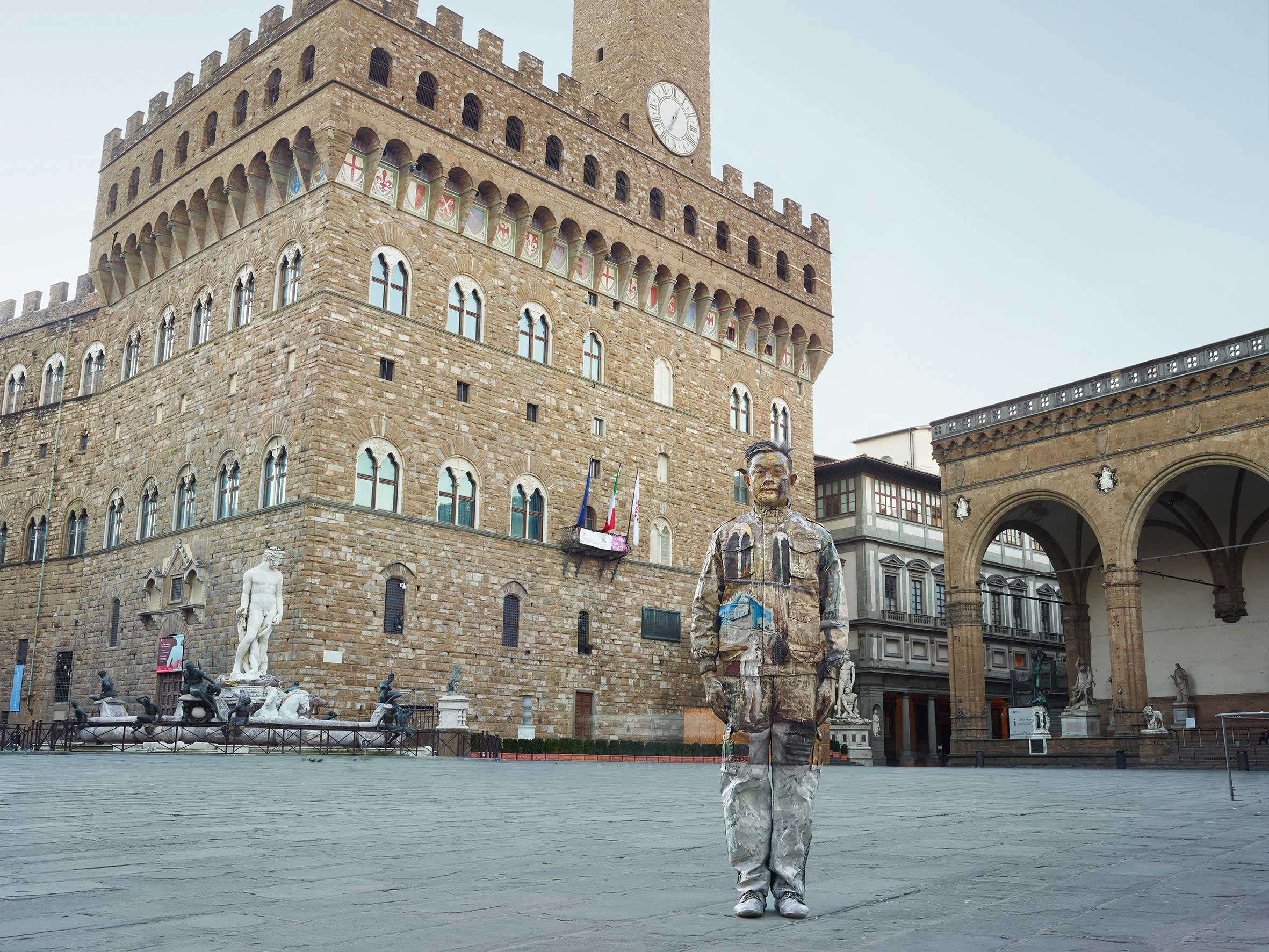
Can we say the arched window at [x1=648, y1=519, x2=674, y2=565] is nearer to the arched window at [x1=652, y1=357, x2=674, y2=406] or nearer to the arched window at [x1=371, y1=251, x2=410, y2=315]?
the arched window at [x1=652, y1=357, x2=674, y2=406]

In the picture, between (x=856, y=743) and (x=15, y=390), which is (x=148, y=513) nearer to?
(x=15, y=390)

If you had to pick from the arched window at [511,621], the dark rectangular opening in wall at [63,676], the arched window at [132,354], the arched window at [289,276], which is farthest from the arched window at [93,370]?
the arched window at [511,621]

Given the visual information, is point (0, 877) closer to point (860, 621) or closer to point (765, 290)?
point (765, 290)

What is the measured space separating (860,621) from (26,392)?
105 feet

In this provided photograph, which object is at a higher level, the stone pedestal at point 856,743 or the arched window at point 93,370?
the arched window at point 93,370

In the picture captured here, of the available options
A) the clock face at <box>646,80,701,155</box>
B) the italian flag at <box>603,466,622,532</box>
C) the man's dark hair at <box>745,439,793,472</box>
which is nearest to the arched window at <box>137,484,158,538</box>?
the italian flag at <box>603,466,622,532</box>

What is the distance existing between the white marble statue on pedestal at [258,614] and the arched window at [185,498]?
717 cm

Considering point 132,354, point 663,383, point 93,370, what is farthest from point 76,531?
point 663,383

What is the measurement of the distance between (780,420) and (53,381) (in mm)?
25859

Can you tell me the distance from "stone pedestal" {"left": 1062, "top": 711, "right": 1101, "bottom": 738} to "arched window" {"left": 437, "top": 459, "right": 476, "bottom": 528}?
56.7 feet

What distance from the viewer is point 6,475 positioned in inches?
1565

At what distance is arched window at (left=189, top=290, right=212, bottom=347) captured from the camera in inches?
1293

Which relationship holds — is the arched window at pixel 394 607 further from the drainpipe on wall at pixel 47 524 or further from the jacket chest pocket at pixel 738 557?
the jacket chest pocket at pixel 738 557

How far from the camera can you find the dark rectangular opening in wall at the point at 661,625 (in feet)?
115
